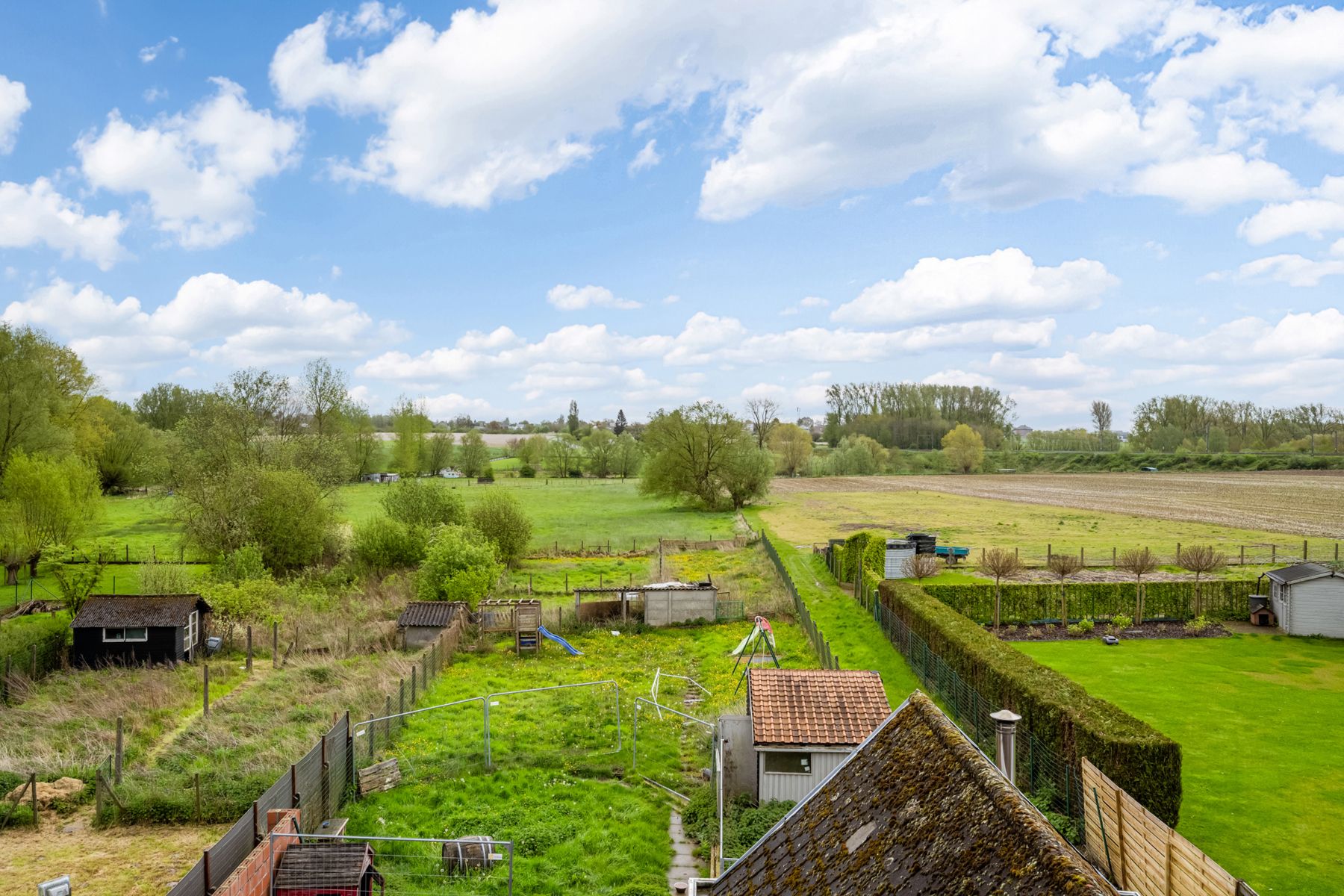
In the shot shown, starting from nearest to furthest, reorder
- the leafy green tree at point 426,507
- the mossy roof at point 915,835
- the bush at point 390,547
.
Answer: the mossy roof at point 915,835, the bush at point 390,547, the leafy green tree at point 426,507

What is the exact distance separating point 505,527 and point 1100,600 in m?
30.7

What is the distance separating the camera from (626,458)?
12094 cm

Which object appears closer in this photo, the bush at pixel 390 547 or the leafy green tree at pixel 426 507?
the bush at pixel 390 547

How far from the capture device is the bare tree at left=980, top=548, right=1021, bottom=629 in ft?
106

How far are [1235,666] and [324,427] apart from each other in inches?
2981

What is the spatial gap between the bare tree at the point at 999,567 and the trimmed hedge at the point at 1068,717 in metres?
8.60

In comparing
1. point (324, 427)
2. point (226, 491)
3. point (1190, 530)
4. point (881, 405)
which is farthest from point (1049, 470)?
point (226, 491)

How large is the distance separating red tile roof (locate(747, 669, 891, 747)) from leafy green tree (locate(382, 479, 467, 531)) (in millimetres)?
32299

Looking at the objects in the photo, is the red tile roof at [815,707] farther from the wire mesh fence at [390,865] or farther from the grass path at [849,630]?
the grass path at [849,630]

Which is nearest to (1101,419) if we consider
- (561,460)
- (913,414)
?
(913,414)

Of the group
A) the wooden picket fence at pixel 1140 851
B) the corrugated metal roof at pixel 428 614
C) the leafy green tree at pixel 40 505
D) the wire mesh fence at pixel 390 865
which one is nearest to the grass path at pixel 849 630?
the wooden picket fence at pixel 1140 851

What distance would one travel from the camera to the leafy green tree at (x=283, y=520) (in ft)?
136

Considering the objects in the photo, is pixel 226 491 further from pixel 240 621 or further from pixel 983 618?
pixel 983 618

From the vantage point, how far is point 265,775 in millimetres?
16859
